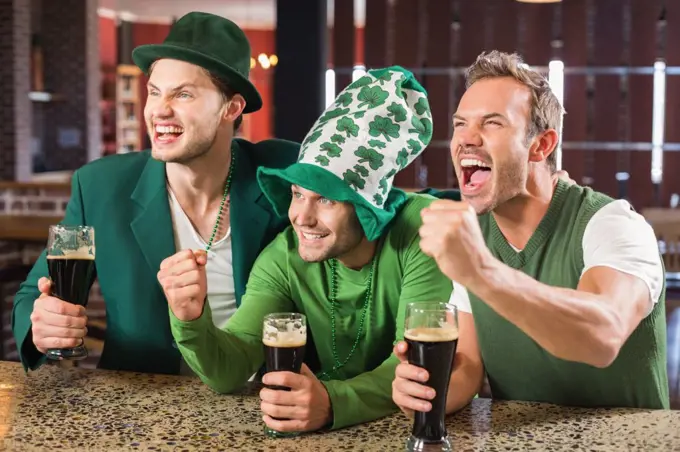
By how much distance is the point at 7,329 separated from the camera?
5629 millimetres

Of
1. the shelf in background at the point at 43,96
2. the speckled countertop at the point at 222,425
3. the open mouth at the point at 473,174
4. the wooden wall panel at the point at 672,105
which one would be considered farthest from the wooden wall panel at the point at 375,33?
the speckled countertop at the point at 222,425

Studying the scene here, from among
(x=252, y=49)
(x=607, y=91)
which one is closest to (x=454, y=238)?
(x=607, y=91)

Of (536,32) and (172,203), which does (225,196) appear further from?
(536,32)

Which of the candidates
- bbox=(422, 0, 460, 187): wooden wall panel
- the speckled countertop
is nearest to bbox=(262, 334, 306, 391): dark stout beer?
the speckled countertop

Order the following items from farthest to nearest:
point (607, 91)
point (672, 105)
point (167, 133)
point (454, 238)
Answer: point (607, 91)
point (672, 105)
point (167, 133)
point (454, 238)

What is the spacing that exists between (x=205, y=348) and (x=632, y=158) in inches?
238

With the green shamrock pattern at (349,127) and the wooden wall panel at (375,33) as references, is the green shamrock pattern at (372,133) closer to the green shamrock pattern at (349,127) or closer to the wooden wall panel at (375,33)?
the green shamrock pattern at (349,127)

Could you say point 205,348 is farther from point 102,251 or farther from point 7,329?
point 7,329

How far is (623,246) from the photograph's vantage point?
68.6 inches

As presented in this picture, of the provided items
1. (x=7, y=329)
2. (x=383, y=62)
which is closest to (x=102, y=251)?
(x=7, y=329)

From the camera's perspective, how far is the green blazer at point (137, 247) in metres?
2.27

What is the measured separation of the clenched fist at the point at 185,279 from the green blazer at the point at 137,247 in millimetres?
560

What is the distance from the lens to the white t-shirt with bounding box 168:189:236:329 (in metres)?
A: 2.31

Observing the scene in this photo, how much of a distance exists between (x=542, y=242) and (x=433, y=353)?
521 mm
